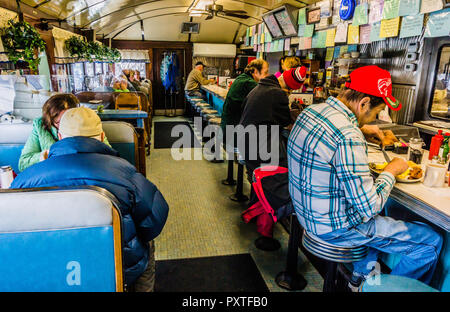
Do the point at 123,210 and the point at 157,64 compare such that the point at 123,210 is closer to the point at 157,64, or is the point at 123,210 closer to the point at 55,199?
the point at 55,199

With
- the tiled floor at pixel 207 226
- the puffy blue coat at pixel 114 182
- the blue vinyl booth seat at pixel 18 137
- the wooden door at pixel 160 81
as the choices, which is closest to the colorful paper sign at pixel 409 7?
the tiled floor at pixel 207 226

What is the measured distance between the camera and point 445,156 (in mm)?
2426

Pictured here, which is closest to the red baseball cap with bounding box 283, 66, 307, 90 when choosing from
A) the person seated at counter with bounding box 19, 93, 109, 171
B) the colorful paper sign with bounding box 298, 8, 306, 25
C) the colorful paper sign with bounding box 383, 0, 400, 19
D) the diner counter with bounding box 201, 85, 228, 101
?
the colorful paper sign with bounding box 383, 0, 400, 19

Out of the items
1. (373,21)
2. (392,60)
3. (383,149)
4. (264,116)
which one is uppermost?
(373,21)

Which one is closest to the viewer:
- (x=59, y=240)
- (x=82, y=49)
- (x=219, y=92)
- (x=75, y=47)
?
(x=59, y=240)

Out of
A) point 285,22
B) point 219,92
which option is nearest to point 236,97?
point 219,92

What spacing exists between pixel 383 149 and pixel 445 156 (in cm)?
46

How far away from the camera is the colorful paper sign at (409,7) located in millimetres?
3498

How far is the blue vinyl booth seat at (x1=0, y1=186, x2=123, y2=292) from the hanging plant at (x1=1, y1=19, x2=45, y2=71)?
3.04 meters

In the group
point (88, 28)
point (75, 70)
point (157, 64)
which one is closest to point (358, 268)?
point (75, 70)

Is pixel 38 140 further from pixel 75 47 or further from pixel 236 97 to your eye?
pixel 75 47

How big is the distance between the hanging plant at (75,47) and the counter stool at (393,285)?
6345 millimetres

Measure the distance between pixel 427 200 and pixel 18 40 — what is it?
13.8 ft

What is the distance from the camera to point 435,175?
6.46 feet
